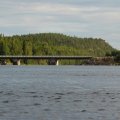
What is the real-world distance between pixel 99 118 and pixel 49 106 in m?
8.97

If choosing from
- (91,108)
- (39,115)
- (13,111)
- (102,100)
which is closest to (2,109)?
(13,111)

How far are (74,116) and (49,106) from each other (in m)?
7.18

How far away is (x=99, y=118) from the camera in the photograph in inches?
1773

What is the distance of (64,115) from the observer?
4672cm

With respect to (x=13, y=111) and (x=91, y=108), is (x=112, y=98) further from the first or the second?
(x=13, y=111)

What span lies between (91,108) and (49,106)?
3845 millimetres

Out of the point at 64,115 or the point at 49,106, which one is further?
the point at 49,106

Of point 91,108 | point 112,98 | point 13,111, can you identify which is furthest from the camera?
point 112,98

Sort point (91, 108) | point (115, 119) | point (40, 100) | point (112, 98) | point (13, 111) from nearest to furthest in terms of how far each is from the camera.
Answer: point (115, 119) < point (13, 111) < point (91, 108) < point (40, 100) < point (112, 98)

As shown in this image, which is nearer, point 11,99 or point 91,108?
point 91,108

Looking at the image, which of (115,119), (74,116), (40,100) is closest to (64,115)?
(74,116)

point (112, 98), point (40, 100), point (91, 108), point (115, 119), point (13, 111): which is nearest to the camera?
point (115, 119)

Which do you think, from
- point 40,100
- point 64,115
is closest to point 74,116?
point 64,115

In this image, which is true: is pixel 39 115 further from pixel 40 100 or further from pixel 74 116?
pixel 40 100
